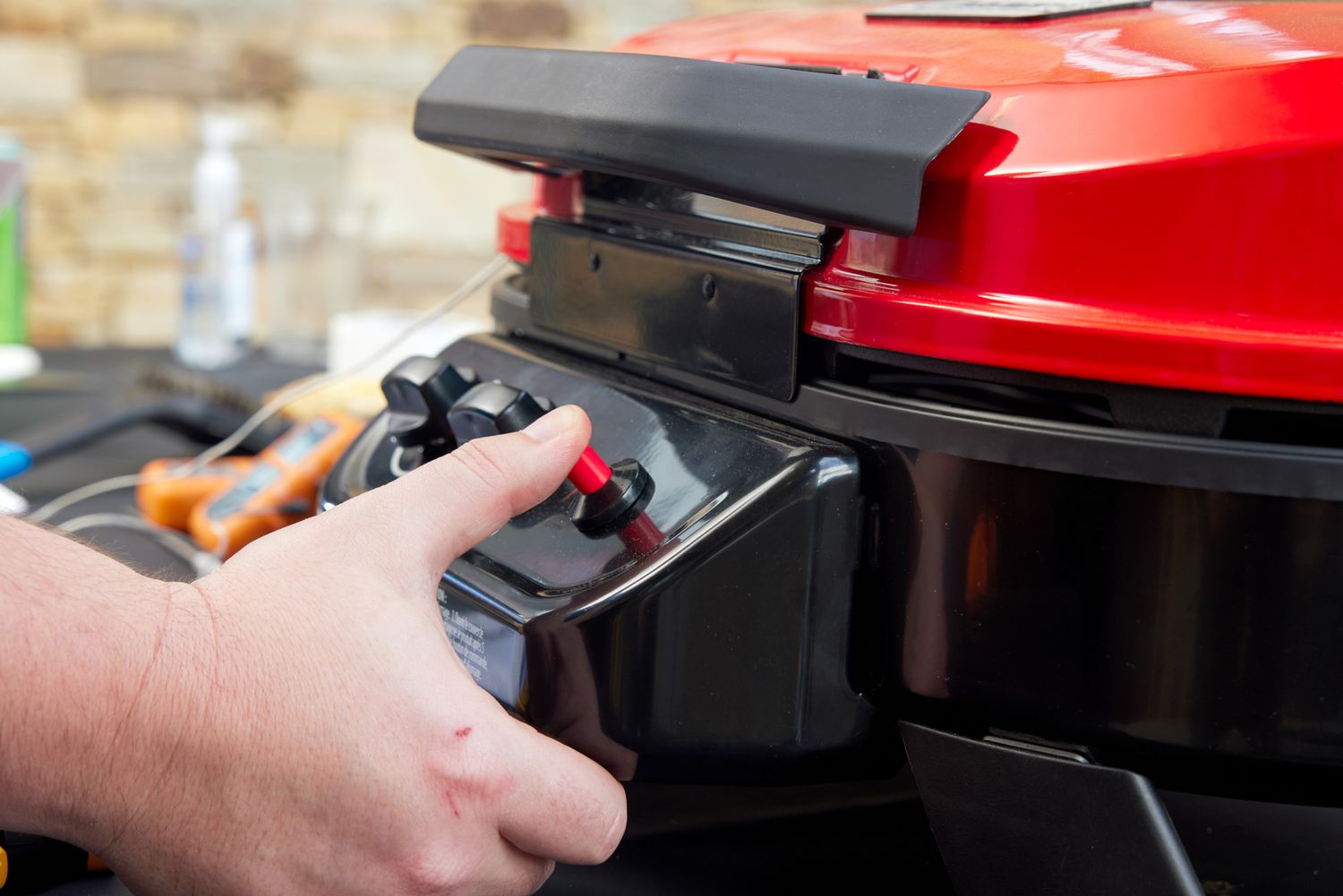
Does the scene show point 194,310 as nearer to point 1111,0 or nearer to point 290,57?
point 290,57

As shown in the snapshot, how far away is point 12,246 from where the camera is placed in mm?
1542

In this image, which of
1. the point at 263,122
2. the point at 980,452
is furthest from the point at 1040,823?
the point at 263,122

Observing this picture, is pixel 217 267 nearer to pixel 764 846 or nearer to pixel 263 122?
pixel 263 122

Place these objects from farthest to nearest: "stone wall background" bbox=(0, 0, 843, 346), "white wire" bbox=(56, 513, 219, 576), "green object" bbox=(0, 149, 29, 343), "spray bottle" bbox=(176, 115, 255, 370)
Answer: "stone wall background" bbox=(0, 0, 843, 346)
"spray bottle" bbox=(176, 115, 255, 370)
"green object" bbox=(0, 149, 29, 343)
"white wire" bbox=(56, 513, 219, 576)

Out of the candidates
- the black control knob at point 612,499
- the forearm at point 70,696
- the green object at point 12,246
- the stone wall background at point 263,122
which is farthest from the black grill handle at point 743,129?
the stone wall background at point 263,122

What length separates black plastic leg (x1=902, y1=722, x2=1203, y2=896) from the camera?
40 cm

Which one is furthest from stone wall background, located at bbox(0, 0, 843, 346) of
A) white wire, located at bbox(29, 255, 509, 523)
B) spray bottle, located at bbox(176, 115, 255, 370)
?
white wire, located at bbox(29, 255, 509, 523)

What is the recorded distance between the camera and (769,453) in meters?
0.45

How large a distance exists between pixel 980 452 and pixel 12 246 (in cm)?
147

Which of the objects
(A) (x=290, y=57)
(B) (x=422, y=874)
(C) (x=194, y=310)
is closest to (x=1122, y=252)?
(B) (x=422, y=874)

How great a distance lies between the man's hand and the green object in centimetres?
130

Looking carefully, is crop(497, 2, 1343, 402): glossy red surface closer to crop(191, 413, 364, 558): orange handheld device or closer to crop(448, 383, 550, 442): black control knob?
crop(448, 383, 550, 442): black control knob

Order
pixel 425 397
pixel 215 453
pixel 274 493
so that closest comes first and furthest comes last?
pixel 425 397
pixel 274 493
pixel 215 453

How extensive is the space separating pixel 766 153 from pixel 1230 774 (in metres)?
0.26
